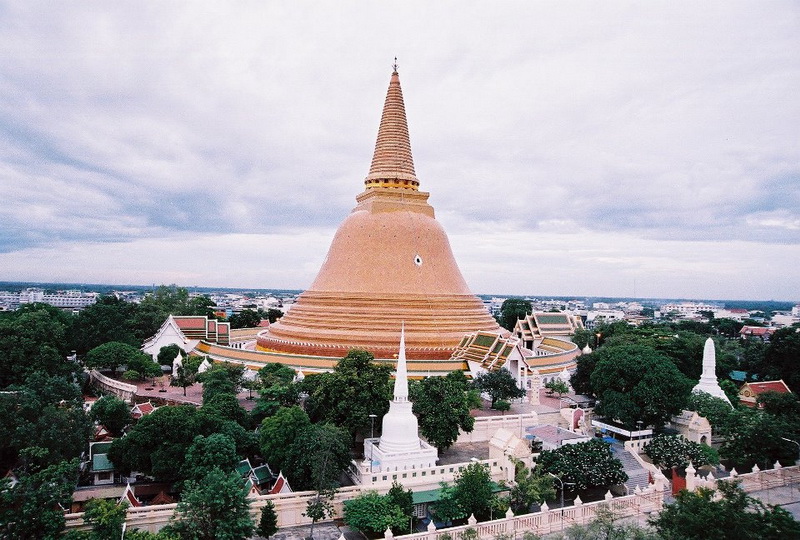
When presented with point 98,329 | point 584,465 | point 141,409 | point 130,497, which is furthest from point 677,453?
point 98,329

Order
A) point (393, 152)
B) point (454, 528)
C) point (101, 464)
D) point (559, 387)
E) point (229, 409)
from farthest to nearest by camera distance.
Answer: point (393, 152) < point (559, 387) < point (229, 409) < point (101, 464) < point (454, 528)

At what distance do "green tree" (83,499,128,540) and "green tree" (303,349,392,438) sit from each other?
25.9 ft

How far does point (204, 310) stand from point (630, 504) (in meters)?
48.3

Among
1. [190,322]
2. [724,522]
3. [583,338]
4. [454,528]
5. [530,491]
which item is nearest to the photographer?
[724,522]

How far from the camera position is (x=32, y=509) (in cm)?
1454

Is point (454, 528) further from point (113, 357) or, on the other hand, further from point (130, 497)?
point (113, 357)

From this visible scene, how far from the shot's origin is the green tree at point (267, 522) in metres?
16.5

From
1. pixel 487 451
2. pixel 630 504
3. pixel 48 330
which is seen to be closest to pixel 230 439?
pixel 487 451

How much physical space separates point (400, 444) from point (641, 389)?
11580mm

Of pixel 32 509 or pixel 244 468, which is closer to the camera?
pixel 32 509

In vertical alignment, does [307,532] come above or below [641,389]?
below

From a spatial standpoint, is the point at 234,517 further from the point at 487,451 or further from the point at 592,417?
the point at 592,417

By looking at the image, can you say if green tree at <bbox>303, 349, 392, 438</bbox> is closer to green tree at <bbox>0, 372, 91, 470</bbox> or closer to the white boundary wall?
the white boundary wall

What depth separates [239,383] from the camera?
28.7 meters
